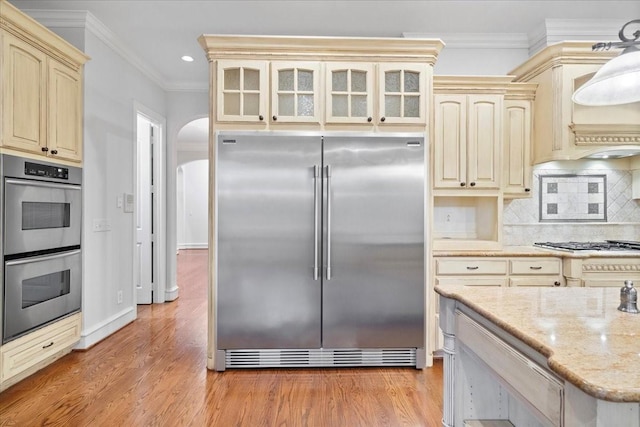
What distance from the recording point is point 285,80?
2.86 meters

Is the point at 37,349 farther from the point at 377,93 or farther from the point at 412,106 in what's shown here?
the point at 412,106

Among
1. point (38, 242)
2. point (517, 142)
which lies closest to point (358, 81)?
point (517, 142)

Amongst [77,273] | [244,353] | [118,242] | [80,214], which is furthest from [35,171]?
[244,353]

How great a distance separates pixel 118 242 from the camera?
3.77 m

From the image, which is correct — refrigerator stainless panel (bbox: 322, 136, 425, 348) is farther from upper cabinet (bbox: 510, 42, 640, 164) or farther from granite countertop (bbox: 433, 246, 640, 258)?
upper cabinet (bbox: 510, 42, 640, 164)

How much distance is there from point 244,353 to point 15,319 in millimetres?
1492

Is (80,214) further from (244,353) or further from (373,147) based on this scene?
(373,147)

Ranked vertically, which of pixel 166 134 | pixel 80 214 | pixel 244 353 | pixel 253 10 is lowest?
pixel 244 353

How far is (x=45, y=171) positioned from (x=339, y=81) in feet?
7.29

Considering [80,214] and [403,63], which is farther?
[80,214]

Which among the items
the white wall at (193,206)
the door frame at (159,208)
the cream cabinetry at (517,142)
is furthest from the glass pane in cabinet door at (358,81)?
the white wall at (193,206)

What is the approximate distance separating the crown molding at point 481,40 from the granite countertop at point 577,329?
2.84 m

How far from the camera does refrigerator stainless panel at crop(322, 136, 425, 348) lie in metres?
2.83

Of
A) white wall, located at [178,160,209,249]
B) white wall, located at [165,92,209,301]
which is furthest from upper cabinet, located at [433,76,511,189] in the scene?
white wall, located at [178,160,209,249]
